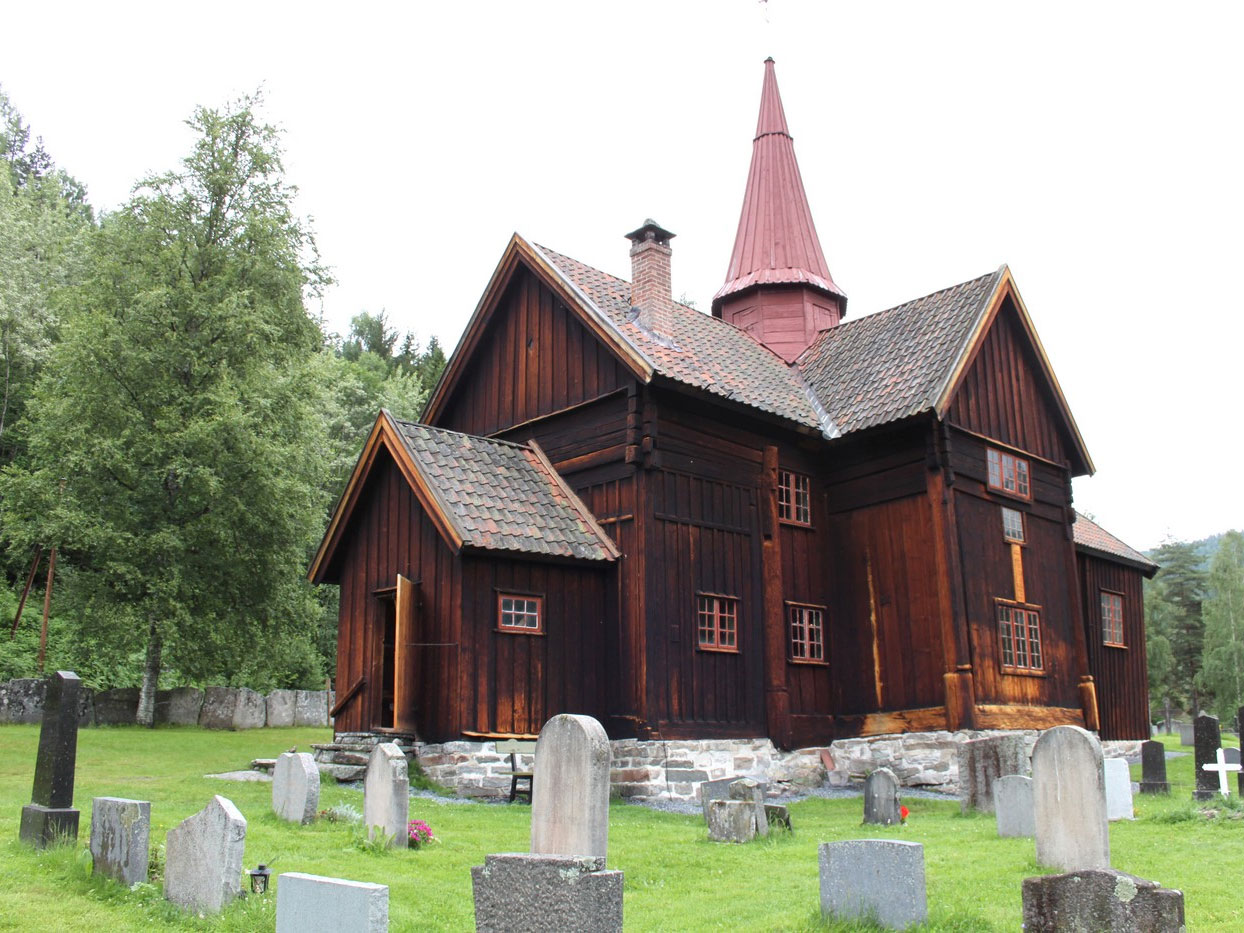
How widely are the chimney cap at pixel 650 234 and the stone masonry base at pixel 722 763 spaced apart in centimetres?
873

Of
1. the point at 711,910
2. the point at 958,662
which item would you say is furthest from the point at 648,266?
the point at 711,910

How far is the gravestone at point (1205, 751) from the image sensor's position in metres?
14.8

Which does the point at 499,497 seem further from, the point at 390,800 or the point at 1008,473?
the point at 1008,473

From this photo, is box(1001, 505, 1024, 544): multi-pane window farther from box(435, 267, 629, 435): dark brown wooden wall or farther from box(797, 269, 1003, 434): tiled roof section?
box(435, 267, 629, 435): dark brown wooden wall

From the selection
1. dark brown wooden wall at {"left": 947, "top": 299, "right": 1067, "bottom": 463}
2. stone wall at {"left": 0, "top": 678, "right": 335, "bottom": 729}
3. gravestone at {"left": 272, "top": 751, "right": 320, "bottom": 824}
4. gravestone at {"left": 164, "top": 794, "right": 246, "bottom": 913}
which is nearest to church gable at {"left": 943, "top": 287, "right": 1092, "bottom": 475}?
dark brown wooden wall at {"left": 947, "top": 299, "right": 1067, "bottom": 463}

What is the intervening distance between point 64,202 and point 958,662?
35737 millimetres

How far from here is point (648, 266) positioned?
1989 cm

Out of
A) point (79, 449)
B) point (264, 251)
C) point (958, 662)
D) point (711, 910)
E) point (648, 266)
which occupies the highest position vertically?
point (264, 251)

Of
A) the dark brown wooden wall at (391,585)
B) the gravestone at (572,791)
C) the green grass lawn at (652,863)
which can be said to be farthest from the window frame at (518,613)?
the gravestone at (572,791)

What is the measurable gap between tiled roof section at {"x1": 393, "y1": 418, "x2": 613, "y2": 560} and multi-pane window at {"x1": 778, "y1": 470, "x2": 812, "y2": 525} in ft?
12.6

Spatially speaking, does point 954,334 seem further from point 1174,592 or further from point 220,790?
point 1174,592

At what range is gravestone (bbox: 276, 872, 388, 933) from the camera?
19.5ft

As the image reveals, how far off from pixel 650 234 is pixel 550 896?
15.4m

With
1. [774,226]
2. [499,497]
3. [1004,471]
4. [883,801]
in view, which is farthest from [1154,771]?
[774,226]
